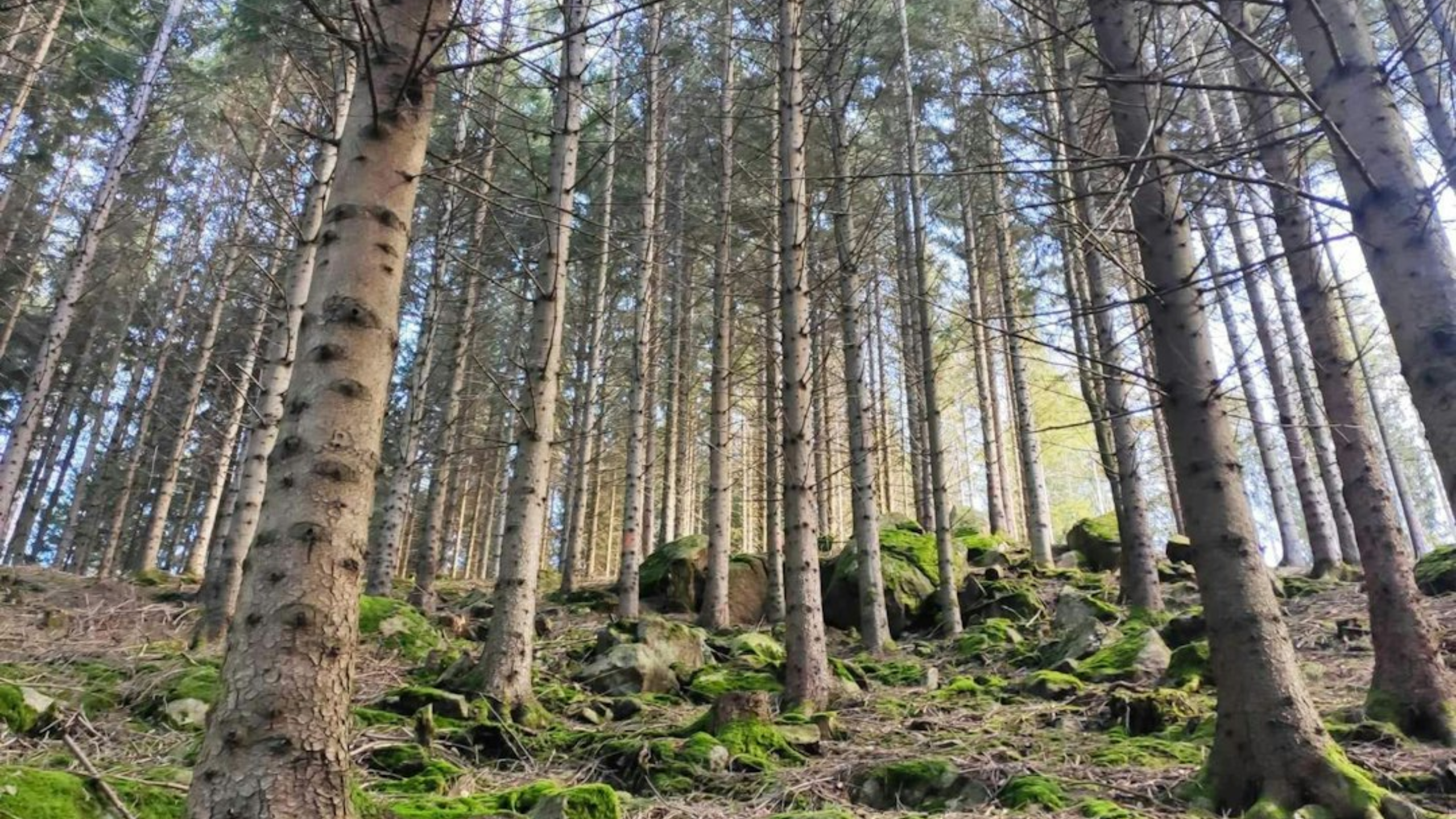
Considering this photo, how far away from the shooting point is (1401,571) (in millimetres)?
5078

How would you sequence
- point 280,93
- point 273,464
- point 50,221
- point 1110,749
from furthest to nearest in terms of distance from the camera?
point 50,221, point 280,93, point 1110,749, point 273,464

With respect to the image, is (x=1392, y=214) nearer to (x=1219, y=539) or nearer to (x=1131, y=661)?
(x=1219, y=539)

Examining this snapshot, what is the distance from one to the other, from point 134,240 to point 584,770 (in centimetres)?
2446

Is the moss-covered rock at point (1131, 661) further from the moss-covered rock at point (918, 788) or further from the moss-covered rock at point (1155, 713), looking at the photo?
the moss-covered rock at point (918, 788)

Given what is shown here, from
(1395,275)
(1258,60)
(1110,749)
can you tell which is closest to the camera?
(1395,275)

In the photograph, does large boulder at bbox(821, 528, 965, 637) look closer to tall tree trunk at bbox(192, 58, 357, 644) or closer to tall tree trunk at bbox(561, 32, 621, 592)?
tall tree trunk at bbox(561, 32, 621, 592)

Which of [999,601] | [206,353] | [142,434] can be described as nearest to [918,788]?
[999,601]

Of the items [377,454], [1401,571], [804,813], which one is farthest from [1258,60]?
[377,454]

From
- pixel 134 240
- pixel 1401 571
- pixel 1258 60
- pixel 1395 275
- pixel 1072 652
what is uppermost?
pixel 134 240

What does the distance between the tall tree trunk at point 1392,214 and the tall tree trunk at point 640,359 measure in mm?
8919

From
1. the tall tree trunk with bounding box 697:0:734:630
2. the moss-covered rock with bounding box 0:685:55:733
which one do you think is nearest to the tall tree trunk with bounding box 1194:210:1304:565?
the tall tree trunk with bounding box 697:0:734:630

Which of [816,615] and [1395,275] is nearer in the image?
[1395,275]

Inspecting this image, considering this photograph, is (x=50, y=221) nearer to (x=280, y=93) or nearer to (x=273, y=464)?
(x=280, y=93)

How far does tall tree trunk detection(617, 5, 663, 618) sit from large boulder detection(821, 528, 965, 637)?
115 inches
